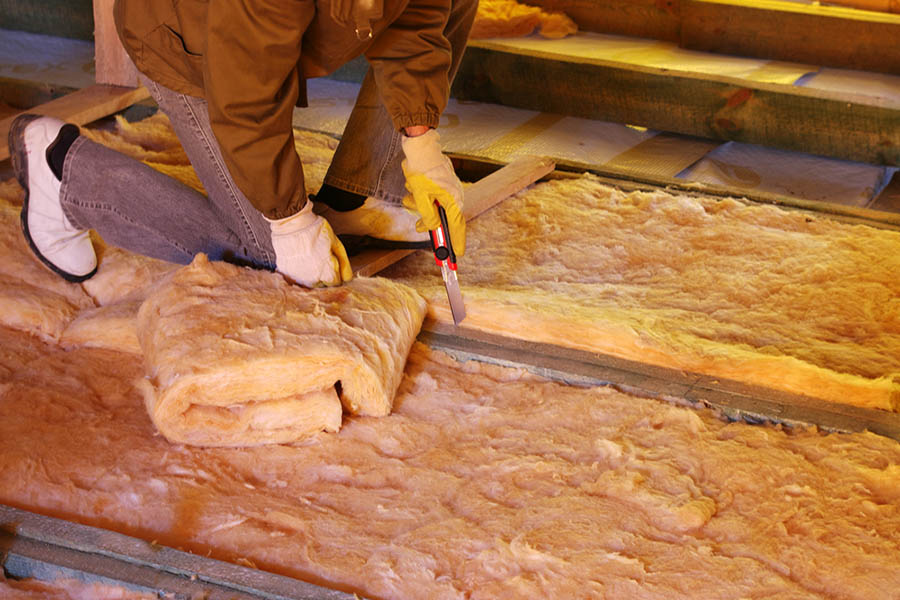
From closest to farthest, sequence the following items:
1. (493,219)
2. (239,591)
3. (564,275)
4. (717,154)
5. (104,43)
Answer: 1. (239,591)
2. (564,275)
3. (493,219)
4. (104,43)
5. (717,154)

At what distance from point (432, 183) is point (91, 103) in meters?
1.95

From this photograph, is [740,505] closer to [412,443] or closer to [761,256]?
[412,443]

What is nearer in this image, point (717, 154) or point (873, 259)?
point (873, 259)

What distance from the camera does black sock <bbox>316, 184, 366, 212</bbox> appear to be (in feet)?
8.81

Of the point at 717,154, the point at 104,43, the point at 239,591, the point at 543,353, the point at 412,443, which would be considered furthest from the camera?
the point at 717,154

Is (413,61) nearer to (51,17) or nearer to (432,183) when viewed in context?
(432,183)

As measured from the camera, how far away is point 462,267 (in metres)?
2.72

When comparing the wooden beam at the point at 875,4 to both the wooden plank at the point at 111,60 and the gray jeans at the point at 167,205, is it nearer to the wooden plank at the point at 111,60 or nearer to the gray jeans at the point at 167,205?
the gray jeans at the point at 167,205

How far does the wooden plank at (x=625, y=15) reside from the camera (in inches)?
194

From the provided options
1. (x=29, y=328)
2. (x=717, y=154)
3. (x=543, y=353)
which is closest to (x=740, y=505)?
(x=543, y=353)

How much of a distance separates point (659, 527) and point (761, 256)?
1.27 metres

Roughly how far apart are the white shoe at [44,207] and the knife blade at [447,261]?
98cm

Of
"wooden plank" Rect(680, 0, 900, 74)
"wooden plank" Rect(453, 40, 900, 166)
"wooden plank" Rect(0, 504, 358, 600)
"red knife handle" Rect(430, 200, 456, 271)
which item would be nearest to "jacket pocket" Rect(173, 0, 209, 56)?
"red knife handle" Rect(430, 200, 456, 271)

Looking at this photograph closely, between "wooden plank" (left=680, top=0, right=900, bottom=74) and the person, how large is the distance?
8.24 feet
